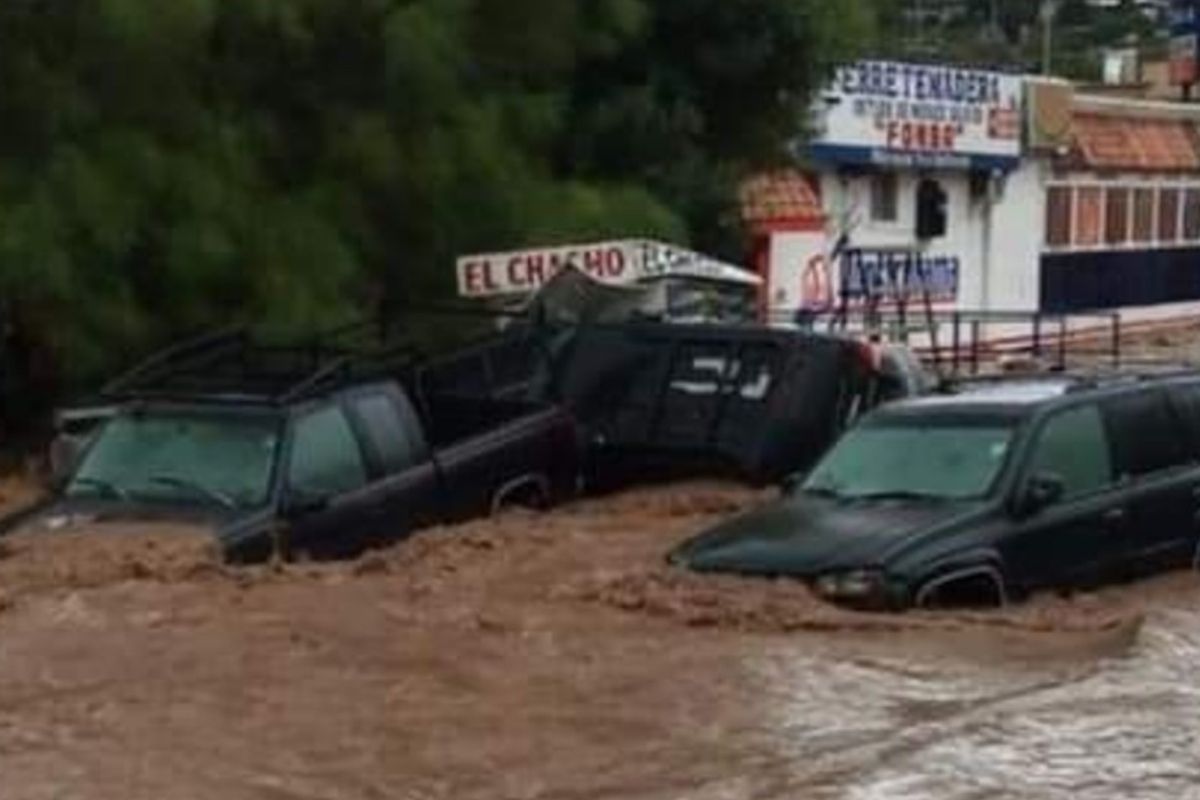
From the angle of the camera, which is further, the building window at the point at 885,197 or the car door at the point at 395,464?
the building window at the point at 885,197

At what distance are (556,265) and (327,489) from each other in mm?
8379

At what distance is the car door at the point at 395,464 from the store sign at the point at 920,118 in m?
17.8

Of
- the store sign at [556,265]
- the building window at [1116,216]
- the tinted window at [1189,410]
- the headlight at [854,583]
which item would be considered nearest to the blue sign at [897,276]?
the building window at [1116,216]

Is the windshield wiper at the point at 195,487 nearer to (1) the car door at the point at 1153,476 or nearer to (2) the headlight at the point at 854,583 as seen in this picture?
(2) the headlight at the point at 854,583

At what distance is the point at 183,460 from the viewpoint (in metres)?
17.7

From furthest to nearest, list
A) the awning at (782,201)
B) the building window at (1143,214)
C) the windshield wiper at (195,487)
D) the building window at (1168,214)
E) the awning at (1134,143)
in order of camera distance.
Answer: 1. the building window at (1168,214)
2. the building window at (1143,214)
3. the awning at (1134,143)
4. the awning at (782,201)
5. the windshield wiper at (195,487)

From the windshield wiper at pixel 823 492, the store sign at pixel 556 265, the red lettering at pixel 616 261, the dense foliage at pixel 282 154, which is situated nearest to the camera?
the windshield wiper at pixel 823 492

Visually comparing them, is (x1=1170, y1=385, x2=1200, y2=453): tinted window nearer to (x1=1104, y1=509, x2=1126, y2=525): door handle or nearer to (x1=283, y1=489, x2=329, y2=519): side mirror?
(x1=1104, y1=509, x2=1126, y2=525): door handle

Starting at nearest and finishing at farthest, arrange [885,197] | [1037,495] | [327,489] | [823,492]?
[1037,495]
[823,492]
[327,489]
[885,197]

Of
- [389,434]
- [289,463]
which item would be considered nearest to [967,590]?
[289,463]

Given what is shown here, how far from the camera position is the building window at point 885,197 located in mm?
42656

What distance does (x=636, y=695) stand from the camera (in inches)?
530

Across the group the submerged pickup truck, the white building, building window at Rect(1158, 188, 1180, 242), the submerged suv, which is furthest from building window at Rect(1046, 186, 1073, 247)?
the submerged suv

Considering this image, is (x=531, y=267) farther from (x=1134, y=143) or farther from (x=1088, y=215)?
(x=1134, y=143)
